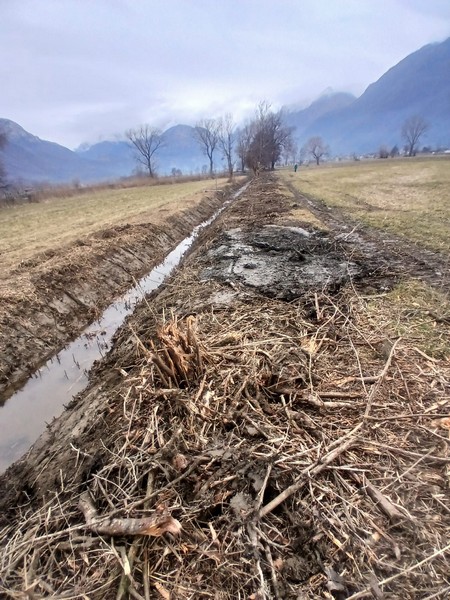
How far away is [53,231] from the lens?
16328 millimetres

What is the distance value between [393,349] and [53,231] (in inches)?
657

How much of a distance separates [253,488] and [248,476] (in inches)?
3.7

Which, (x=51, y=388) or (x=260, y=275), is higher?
(x=260, y=275)

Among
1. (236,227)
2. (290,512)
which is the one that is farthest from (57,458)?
(236,227)

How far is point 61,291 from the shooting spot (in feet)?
27.9

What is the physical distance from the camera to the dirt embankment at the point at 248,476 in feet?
6.72

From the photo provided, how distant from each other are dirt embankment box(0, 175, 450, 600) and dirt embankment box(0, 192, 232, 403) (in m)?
2.53

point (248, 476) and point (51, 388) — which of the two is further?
point (51, 388)

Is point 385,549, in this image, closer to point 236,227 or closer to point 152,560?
point 152,560

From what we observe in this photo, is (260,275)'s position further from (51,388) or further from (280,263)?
(51,388)

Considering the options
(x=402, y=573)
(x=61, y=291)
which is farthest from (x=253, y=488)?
(x=61, y=291)

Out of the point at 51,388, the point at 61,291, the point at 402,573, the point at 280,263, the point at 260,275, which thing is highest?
the point at 402,573

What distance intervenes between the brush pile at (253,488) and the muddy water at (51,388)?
77.0 inches

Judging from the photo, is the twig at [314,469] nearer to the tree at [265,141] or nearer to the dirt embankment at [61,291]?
the dirt embankment at [61,291]
